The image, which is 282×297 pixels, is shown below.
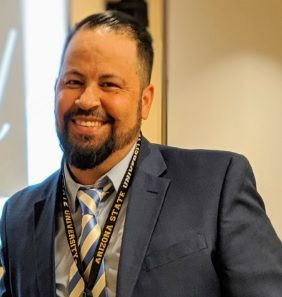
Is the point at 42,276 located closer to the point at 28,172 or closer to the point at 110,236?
the point at 110,236

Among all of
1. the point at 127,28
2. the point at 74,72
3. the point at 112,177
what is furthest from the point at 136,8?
the point at 112,177

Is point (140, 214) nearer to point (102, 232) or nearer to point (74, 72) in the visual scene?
point (102, 232)

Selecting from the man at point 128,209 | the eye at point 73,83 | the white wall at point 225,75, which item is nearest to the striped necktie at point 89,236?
the man at point 128,209

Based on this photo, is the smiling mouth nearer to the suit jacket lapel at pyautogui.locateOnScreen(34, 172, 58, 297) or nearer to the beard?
the beard

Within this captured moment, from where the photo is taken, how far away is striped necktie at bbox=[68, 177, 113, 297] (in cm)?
118

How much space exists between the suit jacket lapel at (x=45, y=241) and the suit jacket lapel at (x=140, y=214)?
0.24 m

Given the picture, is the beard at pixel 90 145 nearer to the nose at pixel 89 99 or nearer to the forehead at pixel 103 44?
the nose at pixel 89 99

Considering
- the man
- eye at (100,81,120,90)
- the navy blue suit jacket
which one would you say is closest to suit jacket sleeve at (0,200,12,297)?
the man

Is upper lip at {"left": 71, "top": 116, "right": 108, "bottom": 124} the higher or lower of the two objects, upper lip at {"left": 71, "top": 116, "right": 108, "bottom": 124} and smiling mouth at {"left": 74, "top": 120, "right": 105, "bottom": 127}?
the higher

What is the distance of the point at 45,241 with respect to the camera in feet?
4.26

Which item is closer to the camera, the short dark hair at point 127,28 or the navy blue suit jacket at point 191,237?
the navy blue suit jacket at point 191,237

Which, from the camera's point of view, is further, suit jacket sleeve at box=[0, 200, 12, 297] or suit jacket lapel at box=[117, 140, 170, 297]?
suit jacket sleeve at box=[0, 200, 12, 297]

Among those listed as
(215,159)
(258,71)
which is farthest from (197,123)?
(215,159)

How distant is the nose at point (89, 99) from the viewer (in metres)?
1.21
